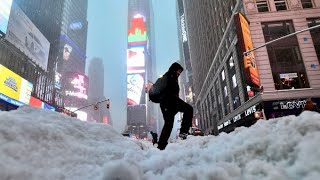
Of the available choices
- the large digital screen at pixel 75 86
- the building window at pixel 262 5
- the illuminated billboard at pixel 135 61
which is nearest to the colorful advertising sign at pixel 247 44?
the building window at pixel 262 5

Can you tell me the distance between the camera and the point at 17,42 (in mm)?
53812

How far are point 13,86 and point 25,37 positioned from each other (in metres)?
14.7

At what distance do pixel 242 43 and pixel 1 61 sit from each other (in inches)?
2117

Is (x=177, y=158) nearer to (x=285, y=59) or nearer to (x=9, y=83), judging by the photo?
(x=285, y=59)

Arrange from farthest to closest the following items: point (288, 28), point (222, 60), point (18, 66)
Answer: point (18, 66)
point (222, 60)
point (288, 28)

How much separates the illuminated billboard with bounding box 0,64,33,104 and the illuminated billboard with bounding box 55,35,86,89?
266 ft

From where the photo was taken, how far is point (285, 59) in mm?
28000

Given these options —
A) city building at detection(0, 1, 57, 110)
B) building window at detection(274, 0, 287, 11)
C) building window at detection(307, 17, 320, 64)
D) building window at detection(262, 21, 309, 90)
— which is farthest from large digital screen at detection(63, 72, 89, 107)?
building window at detection(307, 17, 320, 64)

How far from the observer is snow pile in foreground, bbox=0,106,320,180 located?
216cm

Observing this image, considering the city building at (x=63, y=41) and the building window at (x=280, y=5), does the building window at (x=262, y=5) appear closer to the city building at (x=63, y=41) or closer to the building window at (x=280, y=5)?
the building window at (x=280, y=5)

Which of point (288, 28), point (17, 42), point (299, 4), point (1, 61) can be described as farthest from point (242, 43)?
point (1, 61)

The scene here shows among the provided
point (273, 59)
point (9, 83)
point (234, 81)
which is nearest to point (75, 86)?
point (9, 83)

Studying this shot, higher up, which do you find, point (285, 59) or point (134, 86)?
point (134, 86)

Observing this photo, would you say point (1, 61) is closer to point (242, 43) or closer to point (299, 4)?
point (242, 43)
